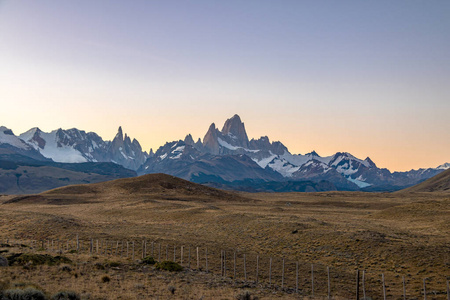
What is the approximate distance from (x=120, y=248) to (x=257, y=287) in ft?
77.8

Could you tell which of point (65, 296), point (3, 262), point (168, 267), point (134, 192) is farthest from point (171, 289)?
point (134, 192)

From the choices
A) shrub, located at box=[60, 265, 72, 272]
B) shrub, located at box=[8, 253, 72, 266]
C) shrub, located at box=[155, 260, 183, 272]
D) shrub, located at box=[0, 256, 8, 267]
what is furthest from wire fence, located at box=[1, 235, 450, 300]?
shrub, located at box=[0, 256, 8, 267]

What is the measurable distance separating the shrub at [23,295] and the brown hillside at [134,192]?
119 meters

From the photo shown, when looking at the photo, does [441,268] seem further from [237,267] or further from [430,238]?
[237,267]

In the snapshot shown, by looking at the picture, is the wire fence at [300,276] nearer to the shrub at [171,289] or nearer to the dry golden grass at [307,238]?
the dry golden grass at [307,238]

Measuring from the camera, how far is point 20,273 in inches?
1249

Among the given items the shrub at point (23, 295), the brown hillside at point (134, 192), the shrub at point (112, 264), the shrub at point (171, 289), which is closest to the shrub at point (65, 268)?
the shrub at point (112, 264)

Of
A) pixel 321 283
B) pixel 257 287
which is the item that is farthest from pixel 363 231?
pixel 257 287

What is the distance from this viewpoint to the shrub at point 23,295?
21.3 meters

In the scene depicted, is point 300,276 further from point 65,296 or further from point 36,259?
point 36,259

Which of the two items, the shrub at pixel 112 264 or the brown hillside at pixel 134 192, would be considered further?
the brown hillside at pixel 134 192

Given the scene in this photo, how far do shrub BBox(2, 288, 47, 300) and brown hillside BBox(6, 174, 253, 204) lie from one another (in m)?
119

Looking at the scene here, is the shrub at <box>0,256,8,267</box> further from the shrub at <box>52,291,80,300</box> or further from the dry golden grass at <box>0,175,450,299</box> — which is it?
the shrub at <box>52,291,80,300</box>

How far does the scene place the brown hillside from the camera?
474ft
